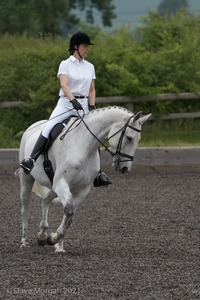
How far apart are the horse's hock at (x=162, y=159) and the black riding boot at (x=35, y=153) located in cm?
632

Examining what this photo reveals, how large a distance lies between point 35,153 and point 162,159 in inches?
262

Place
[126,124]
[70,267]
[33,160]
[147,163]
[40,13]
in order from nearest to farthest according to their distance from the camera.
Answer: [70,267] → [126,124] → [33,160] → [147,163] → [40,13]

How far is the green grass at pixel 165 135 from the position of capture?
17172mm

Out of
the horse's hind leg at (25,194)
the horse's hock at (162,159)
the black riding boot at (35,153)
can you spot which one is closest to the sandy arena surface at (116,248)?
the horse's hind leg at (25,194)

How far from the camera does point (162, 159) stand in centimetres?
1611

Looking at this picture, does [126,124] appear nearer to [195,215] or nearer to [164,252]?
[164,252]

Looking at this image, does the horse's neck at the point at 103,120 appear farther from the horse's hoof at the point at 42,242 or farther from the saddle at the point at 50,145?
the horse's hoof at the point at 42,242

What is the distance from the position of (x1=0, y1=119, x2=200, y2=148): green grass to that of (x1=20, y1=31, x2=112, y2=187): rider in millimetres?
7178

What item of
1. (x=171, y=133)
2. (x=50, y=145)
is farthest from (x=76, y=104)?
(x=171, y=133)

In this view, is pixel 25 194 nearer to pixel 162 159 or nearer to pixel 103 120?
pixel 103 120

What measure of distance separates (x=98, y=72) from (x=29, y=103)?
1.42 metres

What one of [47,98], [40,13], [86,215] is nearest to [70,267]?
[86,215]

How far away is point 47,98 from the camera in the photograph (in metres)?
17.9

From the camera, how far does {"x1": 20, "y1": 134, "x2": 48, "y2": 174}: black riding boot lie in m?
9.62
